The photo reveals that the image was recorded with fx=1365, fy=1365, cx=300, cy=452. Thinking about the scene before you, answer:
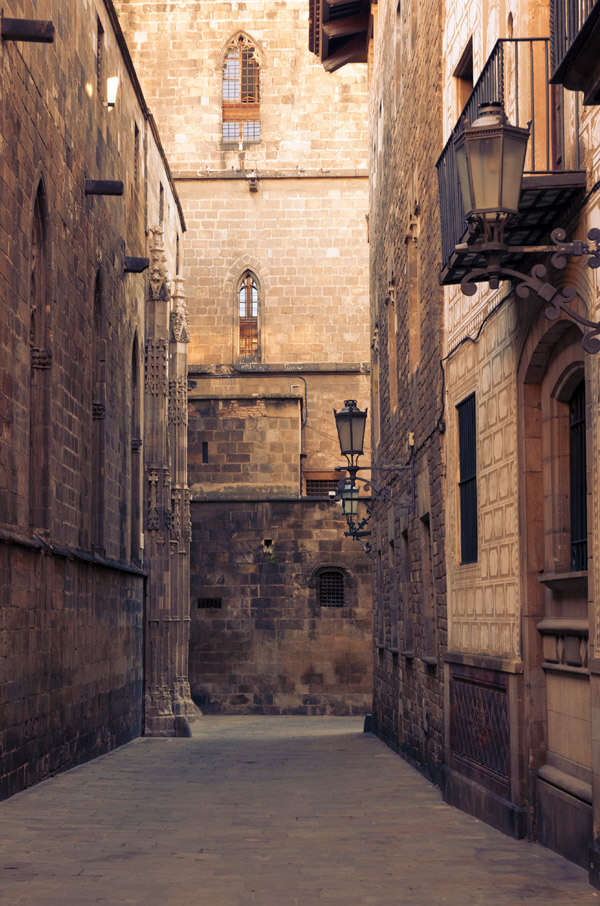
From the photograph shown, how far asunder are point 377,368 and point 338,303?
16719mm

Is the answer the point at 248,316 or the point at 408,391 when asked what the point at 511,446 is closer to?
the point at 408,391

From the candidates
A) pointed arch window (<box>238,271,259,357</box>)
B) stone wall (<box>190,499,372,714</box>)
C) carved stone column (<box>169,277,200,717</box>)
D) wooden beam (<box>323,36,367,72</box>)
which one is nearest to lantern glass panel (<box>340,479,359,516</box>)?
carved stone column (<box>169,277,200,717</box>)

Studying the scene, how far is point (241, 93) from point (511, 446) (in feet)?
108

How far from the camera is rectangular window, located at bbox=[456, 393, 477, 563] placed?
12.2 meters

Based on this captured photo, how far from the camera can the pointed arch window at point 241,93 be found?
4109 cm

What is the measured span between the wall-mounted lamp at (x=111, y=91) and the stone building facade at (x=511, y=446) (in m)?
6.00

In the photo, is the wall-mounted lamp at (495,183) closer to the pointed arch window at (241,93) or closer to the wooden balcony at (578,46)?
the wooden balcony at (578,46)

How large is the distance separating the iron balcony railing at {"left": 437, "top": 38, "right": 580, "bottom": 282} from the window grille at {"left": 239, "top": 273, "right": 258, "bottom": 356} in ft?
98.1

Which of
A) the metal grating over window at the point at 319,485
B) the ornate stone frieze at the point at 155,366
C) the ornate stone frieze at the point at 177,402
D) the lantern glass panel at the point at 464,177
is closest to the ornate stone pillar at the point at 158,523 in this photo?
the ornate stone frieze at the point at 155,366

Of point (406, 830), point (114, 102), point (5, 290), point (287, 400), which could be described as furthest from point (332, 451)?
point (406, 830)

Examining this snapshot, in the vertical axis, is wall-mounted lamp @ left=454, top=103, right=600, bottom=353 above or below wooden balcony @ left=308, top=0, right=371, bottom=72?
below

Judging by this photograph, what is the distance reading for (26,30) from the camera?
13484 mm

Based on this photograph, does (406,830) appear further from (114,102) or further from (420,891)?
(114,102)

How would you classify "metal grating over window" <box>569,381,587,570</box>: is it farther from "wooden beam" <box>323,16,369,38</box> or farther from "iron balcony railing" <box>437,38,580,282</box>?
"wooden beam" <box>323,16,369,38</box>
